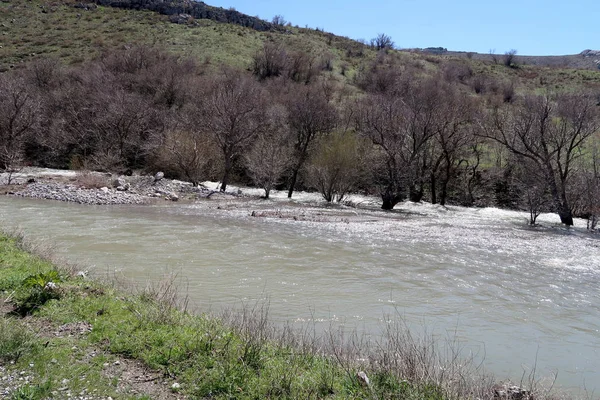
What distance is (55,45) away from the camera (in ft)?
224

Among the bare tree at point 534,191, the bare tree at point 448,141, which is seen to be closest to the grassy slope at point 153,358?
the bare tree at point 534,191

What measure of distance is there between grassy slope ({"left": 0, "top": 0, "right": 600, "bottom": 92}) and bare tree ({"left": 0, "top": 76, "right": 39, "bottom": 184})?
84.3 feet

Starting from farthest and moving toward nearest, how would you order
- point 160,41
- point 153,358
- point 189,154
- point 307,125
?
point 160,41, point 307,125, point 189,154, point 153,358

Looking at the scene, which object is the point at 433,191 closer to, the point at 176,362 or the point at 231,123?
Answer: the point at 231,123

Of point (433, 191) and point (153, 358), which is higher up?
point (433, 191)

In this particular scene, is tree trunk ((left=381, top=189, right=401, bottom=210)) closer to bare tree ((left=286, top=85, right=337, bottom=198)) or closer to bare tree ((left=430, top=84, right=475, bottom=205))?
bare tree ((left=430, top=84, right=475, bottom=205))

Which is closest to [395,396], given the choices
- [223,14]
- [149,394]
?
[149,394]

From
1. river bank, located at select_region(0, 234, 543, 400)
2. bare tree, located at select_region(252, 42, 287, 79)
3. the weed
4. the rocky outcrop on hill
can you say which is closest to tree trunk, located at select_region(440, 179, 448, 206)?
river bank, located at select_region(0, 234, 543, 400)

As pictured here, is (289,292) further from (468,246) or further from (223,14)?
(223,14)

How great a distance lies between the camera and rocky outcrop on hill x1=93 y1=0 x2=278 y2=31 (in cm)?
8425

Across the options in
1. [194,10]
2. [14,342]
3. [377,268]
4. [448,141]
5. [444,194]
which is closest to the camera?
[14,342]

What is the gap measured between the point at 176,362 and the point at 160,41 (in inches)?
2887

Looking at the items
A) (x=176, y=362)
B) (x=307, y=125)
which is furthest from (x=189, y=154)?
(x=176, y=362)

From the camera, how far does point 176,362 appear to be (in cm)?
566
